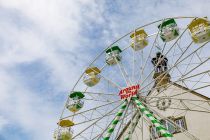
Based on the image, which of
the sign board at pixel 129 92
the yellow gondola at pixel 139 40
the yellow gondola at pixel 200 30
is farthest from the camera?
the yellow gondola at pixel 139 40

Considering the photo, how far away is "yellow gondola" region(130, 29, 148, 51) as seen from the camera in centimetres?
2244

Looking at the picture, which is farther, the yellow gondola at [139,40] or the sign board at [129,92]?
the yellow gondola at [139,40]

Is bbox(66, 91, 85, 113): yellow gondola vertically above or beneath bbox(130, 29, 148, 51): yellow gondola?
beneath

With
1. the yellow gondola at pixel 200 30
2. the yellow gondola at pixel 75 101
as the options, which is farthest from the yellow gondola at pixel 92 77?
the yellow gondola at pixel 200 30

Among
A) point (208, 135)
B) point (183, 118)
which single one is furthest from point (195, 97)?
point (208, 135)

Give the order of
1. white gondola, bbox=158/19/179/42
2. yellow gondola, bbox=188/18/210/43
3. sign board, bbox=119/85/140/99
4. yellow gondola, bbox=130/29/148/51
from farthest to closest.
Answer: yellow gondola, bbox=130/29/148/51 → white gondola, bbox=158/19/179/42 → sign board, bbox=119/85/140/99 → yellow gondola, bbox=188/18/210/43

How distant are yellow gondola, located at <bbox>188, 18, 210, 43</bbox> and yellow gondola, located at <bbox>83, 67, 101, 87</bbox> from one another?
7477 mm

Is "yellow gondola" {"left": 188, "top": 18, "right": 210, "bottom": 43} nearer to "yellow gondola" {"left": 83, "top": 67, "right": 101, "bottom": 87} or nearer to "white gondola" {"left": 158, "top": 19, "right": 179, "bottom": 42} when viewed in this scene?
"white gondola" {"left": 158, "top": 19, "right": 179, "bottom": 42}

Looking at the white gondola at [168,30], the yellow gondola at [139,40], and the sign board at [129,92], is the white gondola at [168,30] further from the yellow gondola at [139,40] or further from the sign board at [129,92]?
the sign board at [129,92]

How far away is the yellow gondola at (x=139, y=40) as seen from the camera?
22438 mm

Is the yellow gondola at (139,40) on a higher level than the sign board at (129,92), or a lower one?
higher

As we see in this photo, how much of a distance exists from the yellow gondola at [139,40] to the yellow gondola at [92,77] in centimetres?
327

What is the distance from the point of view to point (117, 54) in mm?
23609

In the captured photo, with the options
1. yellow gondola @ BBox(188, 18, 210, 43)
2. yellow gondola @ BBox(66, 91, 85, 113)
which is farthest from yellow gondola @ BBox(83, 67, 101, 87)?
yellow gondola @ BBox(188, 18, 210, 43)
